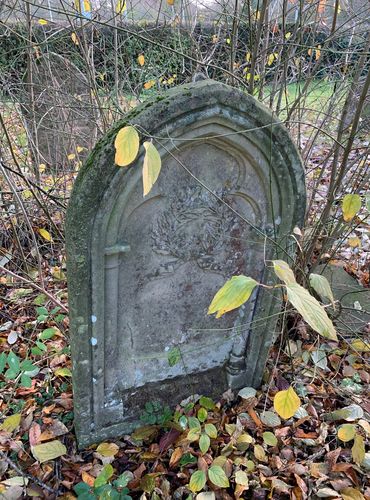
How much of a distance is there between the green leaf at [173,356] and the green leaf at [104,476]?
1.77 feet

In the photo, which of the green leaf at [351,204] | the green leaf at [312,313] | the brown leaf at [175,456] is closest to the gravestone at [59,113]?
the green leaf at [351,204]

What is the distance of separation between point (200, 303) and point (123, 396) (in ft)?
2.05

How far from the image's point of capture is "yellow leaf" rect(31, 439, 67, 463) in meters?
1.77

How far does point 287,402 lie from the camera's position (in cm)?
144

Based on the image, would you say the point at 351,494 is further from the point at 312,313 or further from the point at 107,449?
the point at 312,313

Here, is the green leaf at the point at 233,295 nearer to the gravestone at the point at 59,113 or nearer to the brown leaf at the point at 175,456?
the brown leaf at the point at 175,456

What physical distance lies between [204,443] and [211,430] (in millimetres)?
116

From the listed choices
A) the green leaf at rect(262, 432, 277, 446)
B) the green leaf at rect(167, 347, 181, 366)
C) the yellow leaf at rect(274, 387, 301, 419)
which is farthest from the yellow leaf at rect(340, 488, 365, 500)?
the green leaf at rect(167, 347, 181, 366)

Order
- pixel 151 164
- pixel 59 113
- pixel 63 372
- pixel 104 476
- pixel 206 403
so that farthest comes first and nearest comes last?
pixel 59 113 → pixel 63 372 → pixel 206 403 → pixel 104 476 → pixel 151 164

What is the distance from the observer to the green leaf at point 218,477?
172 cm

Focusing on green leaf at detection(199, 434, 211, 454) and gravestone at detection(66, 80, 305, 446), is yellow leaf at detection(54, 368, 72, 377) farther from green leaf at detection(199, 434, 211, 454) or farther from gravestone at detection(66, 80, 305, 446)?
green leaf at detection(199, 434, 211, 454)

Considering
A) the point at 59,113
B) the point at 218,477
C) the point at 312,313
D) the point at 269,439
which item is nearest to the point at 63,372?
the point at 218,477

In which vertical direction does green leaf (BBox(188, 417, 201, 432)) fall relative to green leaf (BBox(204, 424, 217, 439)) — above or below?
above

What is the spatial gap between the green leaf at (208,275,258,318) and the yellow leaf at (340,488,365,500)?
4.56ft
